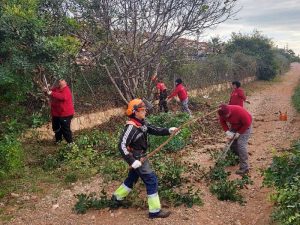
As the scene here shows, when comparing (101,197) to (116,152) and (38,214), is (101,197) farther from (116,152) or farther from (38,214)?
(116,152)

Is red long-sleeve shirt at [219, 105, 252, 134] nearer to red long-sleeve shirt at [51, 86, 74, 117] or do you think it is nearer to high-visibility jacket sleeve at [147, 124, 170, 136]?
high-visibility jacket sleeve at [147, 124, 170, 136]

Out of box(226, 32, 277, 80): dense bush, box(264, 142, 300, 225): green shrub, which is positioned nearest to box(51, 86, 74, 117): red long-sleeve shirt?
box(264, 142, 300, 225): green shrub

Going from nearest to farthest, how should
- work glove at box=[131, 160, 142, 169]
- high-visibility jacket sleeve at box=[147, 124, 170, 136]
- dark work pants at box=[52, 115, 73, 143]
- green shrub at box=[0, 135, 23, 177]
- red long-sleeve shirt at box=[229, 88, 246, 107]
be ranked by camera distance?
work glove at box=[131, 160, 142, 169] < high-visibility jacket sleeve at box=[147, 124, 170, 136] < green shrub at box=[0, 135, 23, 177] < dark work pants at box=[52, 115, 73, 143] < red long-sleeve shirt at box=[229, 88, 246, 107]

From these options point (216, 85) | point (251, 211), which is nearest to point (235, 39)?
point (216, 85)

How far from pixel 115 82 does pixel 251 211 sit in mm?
7837

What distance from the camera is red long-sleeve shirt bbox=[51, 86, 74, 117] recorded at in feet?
27.8

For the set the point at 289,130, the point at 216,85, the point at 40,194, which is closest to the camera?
the point at 40,194

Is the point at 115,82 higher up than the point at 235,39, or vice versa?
the point at 235,39

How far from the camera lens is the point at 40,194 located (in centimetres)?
662

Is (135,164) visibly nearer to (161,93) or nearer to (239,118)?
(239,118)

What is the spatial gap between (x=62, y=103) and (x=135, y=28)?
3758 millimetres

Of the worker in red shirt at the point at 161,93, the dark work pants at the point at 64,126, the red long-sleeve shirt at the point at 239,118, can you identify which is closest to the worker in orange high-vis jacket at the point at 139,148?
the red long-sleeve shirt at the point at 239,118

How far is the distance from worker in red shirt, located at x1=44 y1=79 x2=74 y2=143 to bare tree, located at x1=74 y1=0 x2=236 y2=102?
2.68 metres

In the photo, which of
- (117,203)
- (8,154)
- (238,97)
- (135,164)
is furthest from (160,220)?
(238,97)
